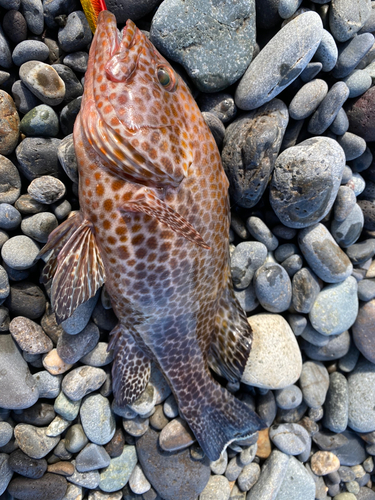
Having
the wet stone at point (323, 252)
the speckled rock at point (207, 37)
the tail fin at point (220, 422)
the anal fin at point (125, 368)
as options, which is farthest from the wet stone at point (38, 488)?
the speckled rock at point (207, 37)

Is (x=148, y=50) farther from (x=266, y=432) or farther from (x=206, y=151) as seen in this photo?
(x=266, y=432)

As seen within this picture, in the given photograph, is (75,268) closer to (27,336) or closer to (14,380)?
(27,336)

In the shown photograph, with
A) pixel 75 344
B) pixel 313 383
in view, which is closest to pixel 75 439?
pixel 75 344

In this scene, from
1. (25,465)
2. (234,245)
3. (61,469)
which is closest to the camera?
(25,465)

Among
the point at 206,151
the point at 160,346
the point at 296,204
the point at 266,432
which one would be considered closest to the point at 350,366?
the point at 266,432

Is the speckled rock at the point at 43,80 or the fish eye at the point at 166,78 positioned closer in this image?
the fish eye at the point at 166,78

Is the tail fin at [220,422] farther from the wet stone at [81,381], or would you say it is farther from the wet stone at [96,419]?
the wet stone at [81,381]
